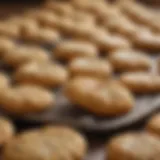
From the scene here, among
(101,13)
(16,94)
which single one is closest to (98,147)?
(16,94)

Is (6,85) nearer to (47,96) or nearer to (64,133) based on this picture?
(47,96)

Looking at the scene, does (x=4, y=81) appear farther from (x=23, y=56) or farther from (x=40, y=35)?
(x=40, y=35)

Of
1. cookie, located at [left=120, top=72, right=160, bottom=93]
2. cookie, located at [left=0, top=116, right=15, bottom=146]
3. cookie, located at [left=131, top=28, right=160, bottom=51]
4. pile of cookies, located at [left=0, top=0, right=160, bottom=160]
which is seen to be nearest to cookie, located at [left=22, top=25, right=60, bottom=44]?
pile of cookies, located at [left=0, top=0, right=160, bottom=160]

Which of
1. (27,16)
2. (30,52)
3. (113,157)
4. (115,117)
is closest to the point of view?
(113,157)

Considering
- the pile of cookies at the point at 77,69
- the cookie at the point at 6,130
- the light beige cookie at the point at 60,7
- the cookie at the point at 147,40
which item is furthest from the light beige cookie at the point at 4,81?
the light beige cookie at the point at 60,7

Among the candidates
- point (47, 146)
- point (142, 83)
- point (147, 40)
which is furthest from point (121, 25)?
point (47, 146)

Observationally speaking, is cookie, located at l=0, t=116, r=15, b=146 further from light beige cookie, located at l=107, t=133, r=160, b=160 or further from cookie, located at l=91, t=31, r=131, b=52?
cookie, located at l=91, t=31, r=131, b=52
